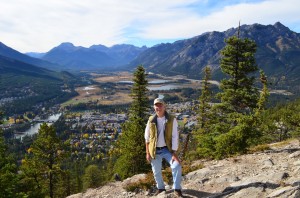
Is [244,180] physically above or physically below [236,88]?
below

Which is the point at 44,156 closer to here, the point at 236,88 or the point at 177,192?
the point at 236,88

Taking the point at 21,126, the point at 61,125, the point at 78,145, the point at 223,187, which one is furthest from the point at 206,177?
the point at 21,126

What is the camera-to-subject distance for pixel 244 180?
11.6 meters

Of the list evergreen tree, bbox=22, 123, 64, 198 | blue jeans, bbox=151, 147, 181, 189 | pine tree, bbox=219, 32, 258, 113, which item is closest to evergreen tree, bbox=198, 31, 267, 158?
pine tree, bbox=219, 32, 258, 113

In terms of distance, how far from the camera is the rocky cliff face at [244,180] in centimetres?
988

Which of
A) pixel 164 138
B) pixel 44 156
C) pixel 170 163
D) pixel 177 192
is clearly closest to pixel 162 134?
pixel 164 138

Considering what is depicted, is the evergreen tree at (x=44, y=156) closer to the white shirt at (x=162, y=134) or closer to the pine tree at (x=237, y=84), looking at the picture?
the pine tree at (x=237, y=84)

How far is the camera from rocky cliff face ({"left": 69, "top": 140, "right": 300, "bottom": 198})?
32.4 ft

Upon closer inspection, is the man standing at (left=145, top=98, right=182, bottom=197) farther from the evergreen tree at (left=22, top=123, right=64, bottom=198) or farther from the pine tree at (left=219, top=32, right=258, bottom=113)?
the evergreen tree at (left=22, top=123, right=64, bottom=198)

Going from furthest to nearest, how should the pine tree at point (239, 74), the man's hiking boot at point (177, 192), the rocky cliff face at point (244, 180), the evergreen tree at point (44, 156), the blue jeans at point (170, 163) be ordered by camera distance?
the evergreen tree at point (44, 156) → the pine tree at point (239, 74) → the man's hiking boot at point (177, 192) → the rocky cliff face at point (244, 180) → the blue jeans at point (170, 163)

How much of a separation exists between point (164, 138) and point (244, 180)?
4.11 m

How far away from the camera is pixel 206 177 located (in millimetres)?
13648

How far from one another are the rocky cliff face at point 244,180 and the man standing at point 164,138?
4.92 feet

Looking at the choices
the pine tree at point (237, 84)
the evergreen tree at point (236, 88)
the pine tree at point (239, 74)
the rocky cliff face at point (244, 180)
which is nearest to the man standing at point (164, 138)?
the rocky cliff face at point (244, 180)
